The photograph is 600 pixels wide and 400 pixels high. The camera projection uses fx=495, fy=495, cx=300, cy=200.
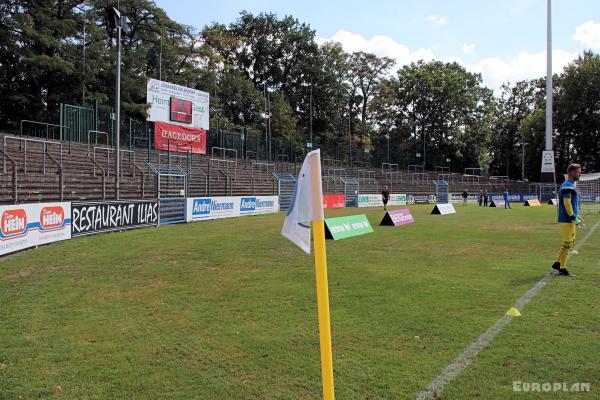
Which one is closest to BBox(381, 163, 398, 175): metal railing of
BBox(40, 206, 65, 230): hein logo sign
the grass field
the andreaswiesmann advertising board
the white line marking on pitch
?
the andreaswiesmann advertising board

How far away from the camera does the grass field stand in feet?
14.6

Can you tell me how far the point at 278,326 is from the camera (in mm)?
6258

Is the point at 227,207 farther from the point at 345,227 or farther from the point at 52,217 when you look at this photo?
the point at 52,217

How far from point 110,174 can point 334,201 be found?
22409 mm

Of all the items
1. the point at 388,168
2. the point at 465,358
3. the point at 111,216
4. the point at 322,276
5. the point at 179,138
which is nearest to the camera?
the point at 322,276

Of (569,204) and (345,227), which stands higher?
(569,204)

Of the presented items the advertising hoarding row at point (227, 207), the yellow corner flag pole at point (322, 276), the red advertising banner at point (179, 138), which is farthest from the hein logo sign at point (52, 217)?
the red advertising banner at point (179, 138)

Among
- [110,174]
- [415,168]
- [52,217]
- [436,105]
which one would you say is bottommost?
[52,217]

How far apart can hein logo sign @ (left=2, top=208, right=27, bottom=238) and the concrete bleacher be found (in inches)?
70.4

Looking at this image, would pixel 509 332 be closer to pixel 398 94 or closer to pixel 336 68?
pixel 336 68

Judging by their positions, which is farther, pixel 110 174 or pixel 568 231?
pixel 110 174

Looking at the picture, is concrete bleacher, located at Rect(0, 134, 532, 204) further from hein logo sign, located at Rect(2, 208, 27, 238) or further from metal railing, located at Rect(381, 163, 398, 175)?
metal railing, located at Rect(381, 163, 398, 175)

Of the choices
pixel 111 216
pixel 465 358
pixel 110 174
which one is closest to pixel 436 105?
pixel 110 174

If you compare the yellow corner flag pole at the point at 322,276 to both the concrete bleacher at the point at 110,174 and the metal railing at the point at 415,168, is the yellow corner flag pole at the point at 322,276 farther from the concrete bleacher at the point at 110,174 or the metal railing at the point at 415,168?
the metal railing at the point at 415,168
